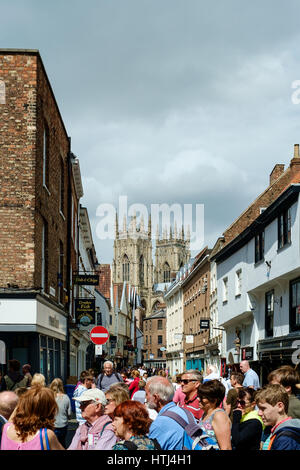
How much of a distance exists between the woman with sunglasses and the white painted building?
1304 cm

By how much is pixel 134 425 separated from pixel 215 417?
3.95 feet

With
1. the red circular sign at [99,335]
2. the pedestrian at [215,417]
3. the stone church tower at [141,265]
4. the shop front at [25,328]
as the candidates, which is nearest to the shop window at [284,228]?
the red circular sign at [99,335]

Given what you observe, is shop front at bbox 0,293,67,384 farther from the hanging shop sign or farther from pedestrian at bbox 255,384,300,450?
pedestrian at bbox 255,384,300,450

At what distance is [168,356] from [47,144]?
67.7 m

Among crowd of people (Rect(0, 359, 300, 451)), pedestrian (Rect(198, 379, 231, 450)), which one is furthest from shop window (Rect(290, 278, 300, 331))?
pedestrian (Rect(198, 379, 231, 450))

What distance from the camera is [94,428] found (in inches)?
264

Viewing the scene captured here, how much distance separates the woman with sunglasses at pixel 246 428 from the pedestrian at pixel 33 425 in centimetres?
264

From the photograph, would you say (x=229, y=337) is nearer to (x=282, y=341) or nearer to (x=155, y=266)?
(x=282, y=341)

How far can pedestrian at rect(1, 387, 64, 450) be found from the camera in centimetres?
484

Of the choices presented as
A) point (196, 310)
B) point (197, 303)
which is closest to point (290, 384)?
point (197, 303)

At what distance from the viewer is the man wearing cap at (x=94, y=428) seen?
250 inches

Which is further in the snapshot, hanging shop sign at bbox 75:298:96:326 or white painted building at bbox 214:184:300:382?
hanging shop sign at bbox 75:298:96:326

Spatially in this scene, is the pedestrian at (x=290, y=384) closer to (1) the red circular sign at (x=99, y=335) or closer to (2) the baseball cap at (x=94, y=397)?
(2) the baseball cap at (x=94, y=397)

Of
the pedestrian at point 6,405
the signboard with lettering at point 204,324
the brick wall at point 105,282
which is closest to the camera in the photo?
the pedestrian at point 6,405
